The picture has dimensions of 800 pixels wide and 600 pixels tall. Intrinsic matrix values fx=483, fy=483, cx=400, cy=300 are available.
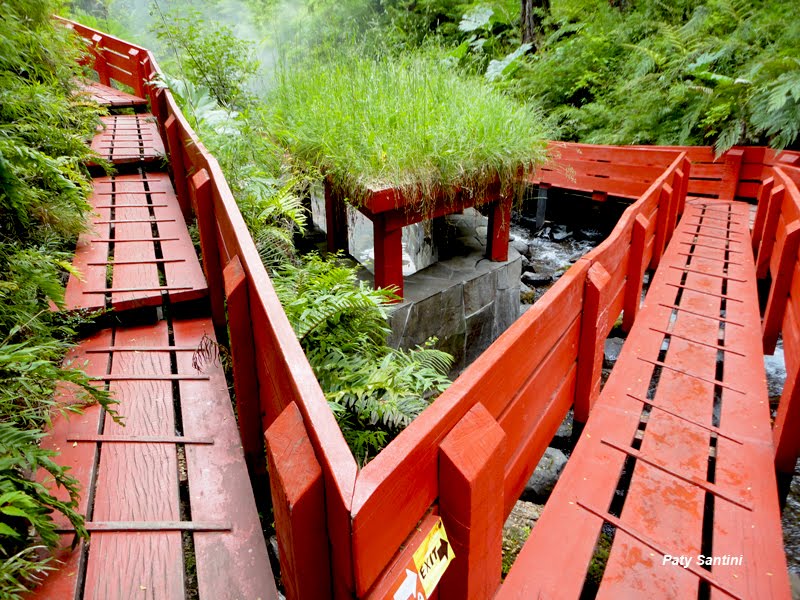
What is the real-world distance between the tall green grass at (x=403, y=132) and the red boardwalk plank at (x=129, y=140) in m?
1.46

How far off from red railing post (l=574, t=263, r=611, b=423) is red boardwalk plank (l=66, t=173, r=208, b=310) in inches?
92.7

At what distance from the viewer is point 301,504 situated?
957 mm

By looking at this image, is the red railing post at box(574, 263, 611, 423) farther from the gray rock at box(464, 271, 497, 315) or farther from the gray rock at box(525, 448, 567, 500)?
the gray rock at box(464, 271, 497, 315)

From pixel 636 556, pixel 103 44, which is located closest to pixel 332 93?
pixel 636 556

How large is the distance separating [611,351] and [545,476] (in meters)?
2.38

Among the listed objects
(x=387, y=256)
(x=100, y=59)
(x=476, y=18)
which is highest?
(x=476, y=18)

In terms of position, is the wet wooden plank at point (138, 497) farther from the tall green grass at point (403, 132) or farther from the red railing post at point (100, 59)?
the red railing post at point (100, 59)

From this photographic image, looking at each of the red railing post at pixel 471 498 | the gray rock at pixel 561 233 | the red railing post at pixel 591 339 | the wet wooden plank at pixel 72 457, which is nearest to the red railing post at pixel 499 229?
the red railing post at pixel 591 339

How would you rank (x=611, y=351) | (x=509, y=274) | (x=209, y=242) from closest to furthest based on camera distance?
(x=209, y=242), (x=611, y=351), (x=509, y=274)

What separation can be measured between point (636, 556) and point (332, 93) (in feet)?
17.0

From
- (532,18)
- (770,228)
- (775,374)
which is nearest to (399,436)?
(775,374)

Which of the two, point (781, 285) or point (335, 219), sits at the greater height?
point (335, 219)

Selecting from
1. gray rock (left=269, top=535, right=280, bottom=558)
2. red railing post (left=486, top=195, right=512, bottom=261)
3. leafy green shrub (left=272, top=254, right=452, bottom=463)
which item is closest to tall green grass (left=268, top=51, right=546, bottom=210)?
red railing post (left=486, top=195, right=512, bottom=261)

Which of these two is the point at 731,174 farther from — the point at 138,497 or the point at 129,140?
the point at 138,497
